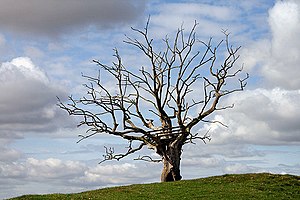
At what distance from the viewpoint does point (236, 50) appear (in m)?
42.4

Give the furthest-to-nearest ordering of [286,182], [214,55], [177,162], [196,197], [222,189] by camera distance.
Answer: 1. [214,55]
2. [177,162]
3. [286,182]
4. [222,189]
5. [196,197]

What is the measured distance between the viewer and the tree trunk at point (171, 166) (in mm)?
38875

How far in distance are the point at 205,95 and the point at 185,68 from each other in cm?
279

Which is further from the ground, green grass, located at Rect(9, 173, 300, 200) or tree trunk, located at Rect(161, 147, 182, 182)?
tree trunk, located at Rect(161, 147, 182, 182)

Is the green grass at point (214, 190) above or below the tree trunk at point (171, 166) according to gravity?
below

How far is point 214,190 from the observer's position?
3247 centimetres

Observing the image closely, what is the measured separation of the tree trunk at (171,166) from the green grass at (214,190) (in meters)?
2.92

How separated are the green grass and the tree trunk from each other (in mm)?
2918

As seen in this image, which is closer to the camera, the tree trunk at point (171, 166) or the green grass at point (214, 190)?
the green grass at point (214, 190)

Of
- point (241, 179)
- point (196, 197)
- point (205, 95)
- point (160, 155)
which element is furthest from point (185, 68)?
point (196, 197)

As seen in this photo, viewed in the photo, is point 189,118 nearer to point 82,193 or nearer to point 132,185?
point 132,185

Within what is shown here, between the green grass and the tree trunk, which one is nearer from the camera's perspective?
the green grass

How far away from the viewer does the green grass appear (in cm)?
3080

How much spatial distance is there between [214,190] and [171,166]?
689 cm
